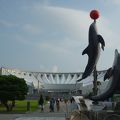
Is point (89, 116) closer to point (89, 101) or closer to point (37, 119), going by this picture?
point (89, 101)

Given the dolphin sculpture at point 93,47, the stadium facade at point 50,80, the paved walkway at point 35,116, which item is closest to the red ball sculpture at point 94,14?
the dolphin sculpture at point 93,47

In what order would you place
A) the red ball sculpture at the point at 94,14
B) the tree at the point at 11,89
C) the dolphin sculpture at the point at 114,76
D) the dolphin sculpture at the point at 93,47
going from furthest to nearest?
1. the tree at the point at 11,89
2. the dolphin sculpture at the point at 93,47
3. the red ball sculpture at the point at 94,14
4. the dolphin sculpture at the point at 114,76

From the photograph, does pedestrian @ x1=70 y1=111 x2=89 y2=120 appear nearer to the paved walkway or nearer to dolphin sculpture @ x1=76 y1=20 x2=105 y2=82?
dolphin sculpture @ x1=76 y1=20 x2=105 y2=82

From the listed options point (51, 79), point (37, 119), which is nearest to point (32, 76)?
point (51, 79)

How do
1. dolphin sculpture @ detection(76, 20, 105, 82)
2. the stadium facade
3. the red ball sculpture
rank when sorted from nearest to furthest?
the red ball sculpture → dolphin sculpture @ detection(76, 20, 105, 82) → the stadium facade

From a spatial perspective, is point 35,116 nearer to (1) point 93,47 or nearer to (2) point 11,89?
(2) point 11,89

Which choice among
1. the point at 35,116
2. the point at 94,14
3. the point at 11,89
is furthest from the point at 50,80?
the point at 94,14

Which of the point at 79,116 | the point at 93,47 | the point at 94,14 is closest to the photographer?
the point at 79,116

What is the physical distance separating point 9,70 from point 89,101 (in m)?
106

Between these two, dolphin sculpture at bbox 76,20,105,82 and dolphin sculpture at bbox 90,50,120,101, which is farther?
dolphin sculpture at bbox 76,20,105,82


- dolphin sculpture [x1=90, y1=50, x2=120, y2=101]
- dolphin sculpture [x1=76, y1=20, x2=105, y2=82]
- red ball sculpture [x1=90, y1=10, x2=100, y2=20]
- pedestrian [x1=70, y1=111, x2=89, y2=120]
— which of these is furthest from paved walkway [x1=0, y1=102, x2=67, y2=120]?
pedestrian [x1=70, y1=111, x2=89, y2=120]

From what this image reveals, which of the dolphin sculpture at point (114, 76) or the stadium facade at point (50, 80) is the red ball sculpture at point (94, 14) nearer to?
the dolphin sculpture at point (114, 76)

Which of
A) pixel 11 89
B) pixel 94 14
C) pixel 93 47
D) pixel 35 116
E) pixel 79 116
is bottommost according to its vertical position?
pixel 79 116

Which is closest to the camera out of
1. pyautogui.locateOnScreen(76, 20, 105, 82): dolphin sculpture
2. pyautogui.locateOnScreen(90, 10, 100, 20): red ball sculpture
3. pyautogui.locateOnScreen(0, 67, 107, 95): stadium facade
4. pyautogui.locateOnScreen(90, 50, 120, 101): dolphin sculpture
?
pyautogui.locateOnScreen(90, 50, 120, 101): dolphin sculpture
